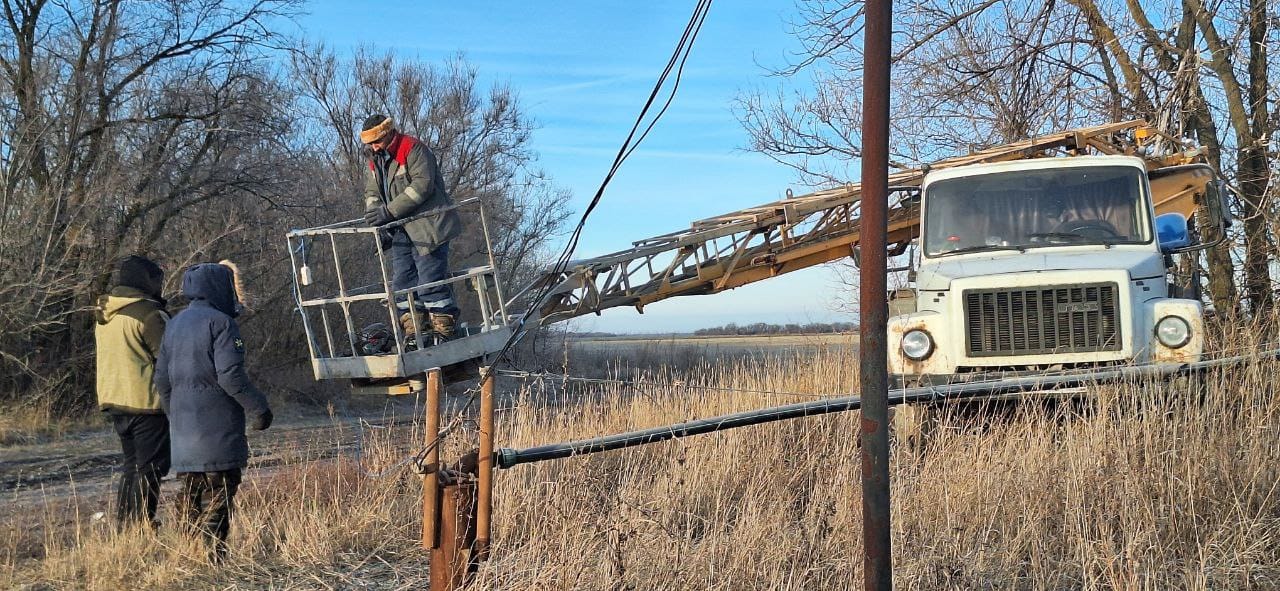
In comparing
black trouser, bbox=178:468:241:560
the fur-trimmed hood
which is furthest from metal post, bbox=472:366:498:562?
the fur-trimmed hood

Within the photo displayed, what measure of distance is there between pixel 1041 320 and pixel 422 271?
4402 mm

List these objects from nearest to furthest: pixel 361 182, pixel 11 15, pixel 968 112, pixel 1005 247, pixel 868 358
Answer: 1. pixel 868 358
2. pixel 1005 247
3. pixel 11 15
4. pixel 968 112
5. pixel 361 182

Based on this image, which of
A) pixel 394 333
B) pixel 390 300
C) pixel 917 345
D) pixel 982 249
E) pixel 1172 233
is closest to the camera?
pixel 390 300

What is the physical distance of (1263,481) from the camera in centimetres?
602

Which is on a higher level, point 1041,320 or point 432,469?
point 1041,320

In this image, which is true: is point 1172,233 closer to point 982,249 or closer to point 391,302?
point 982,249

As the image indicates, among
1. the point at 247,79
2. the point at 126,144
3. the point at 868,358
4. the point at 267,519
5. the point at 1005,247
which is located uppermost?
the point at 247,79

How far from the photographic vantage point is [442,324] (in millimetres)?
7945

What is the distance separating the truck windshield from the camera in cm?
836

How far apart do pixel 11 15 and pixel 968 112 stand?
12713 millimetres

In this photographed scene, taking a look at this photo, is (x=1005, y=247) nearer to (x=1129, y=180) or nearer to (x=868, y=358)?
(x=1129, y=180)

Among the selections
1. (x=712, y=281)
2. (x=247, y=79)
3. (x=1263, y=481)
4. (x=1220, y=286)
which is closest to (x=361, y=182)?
(x=247, y=79)

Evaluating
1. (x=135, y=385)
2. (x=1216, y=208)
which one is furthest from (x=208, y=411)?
(x=1216, y=208)

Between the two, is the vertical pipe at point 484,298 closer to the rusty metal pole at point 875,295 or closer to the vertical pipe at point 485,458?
the vertical pipe at point 485,458
